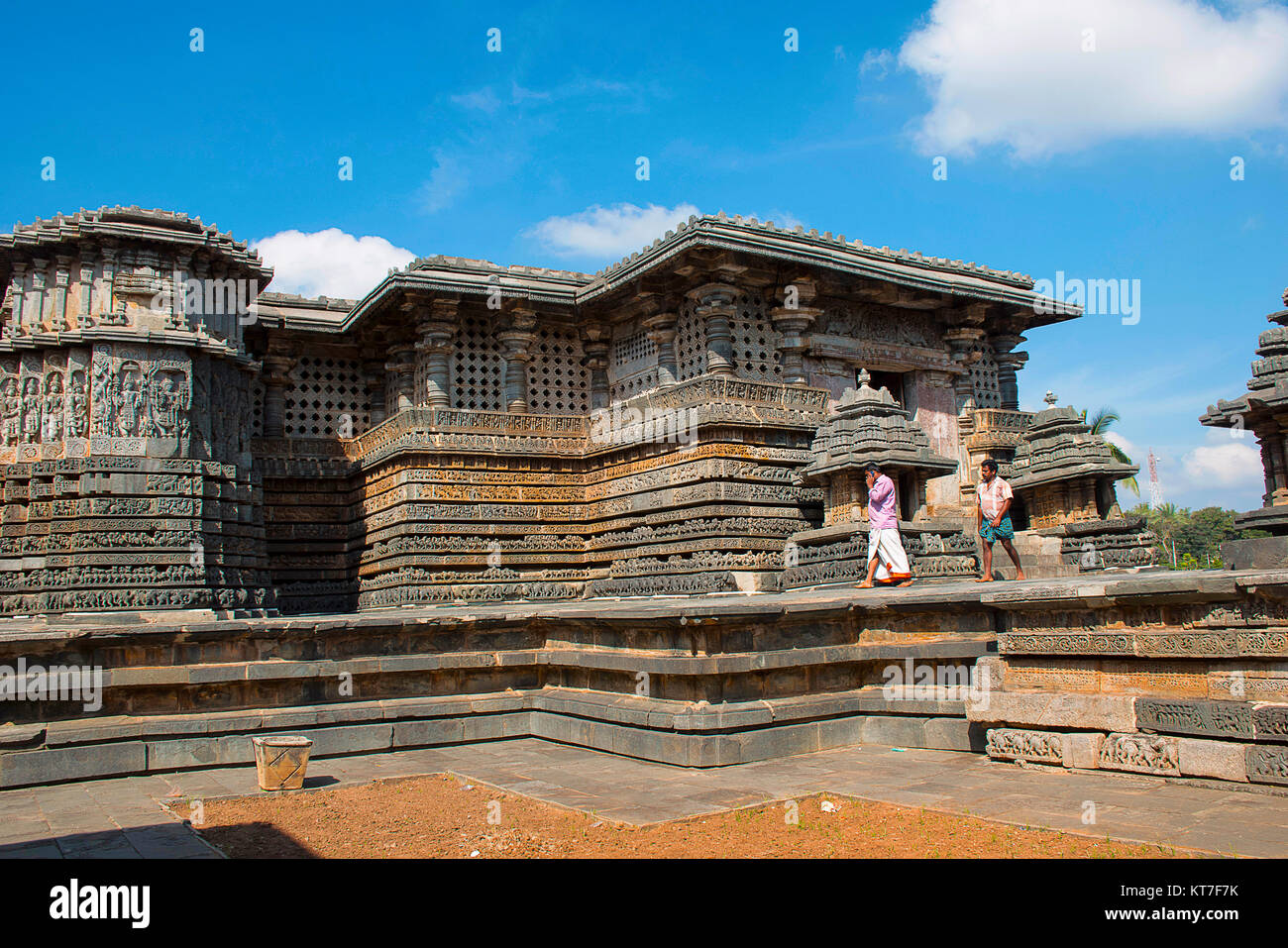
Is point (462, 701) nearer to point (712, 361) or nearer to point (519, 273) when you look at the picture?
point (712, 361)

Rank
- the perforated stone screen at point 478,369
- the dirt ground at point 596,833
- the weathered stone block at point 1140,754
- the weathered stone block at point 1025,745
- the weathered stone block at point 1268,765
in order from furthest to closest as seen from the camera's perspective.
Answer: the perforated stone screen at point 478,369 → the weathered stone block at point 1025,745 → the weathered stone block at point 1140,754 → the weathered stone block at point 1268,765 → the dirt ground at point 596,833

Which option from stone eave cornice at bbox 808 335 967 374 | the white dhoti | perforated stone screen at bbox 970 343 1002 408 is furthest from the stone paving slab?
perforated stone screen at bbox 970 343 1002 408

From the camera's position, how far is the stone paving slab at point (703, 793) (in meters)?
4.90

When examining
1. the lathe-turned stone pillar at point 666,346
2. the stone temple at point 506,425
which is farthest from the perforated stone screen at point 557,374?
the lathe-turned stone pillar at point 666,346

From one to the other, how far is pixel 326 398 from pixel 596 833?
17.2 metres

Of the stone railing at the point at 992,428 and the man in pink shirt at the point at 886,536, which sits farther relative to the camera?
the stone railing at the point at 992,428

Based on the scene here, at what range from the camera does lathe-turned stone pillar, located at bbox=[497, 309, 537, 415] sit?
62.0 ft

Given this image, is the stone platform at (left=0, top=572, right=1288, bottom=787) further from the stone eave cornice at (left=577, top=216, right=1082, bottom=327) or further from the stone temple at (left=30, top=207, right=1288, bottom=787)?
the stone eave cornice at (left=577, top=216, right=1082, bottom=327)

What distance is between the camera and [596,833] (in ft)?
17.1

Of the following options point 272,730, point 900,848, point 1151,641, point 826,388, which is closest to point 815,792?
point 900,848

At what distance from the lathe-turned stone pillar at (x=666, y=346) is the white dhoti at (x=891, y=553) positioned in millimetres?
6530

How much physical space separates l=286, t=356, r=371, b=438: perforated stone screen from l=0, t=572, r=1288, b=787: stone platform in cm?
1259

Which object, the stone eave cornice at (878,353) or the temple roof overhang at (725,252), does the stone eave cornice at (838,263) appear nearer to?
the temple roof overhang at (725,252)

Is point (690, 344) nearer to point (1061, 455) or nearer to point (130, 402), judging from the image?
point (1061, 455)
